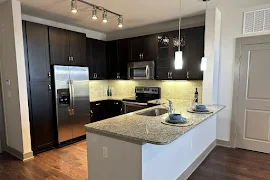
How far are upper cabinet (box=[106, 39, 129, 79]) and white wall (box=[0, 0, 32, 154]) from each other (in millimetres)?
2329

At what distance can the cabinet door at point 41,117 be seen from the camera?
10.8 ft

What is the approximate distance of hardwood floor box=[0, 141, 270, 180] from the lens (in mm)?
2600

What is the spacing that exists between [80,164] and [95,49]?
294 cm

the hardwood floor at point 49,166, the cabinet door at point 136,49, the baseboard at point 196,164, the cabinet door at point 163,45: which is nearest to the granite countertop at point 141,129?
the baseboard at point 196,164

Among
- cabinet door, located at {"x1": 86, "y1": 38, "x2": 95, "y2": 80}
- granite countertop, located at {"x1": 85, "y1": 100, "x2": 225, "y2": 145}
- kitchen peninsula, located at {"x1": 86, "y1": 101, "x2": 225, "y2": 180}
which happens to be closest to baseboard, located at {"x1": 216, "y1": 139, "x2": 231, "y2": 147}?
kitchen peninsula, located at {"x1": 86, "y1": 101, "x2": 225, "y2": 180}

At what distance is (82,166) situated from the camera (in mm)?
2910

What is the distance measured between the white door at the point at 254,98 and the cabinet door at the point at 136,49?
7.23ft

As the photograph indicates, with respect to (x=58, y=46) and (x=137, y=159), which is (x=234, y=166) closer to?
(x=137, y=159)

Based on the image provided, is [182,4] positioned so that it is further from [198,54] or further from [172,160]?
[172,160]

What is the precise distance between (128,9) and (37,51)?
1.92 metres

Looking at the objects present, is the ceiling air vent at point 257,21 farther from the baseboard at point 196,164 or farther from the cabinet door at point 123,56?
the cabinet door at point 123,56

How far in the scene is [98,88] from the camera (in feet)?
17.1

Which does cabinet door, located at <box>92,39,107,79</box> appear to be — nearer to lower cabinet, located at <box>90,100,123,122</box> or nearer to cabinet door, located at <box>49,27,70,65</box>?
lower cabinet, located at <box>90,100,123,122</box>

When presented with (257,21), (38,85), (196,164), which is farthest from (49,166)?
(257,21)
